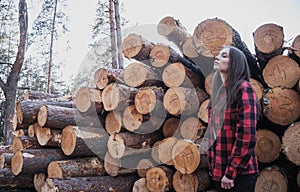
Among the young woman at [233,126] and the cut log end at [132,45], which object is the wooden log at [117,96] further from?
the young woman at [233,126]

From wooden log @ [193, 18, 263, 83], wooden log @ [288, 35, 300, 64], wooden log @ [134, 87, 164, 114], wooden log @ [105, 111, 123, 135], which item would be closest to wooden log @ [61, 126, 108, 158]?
wooden log @ [105, 111, 123, 135]

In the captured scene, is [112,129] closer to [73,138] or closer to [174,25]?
[73,138]

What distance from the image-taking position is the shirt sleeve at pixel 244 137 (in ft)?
6.10

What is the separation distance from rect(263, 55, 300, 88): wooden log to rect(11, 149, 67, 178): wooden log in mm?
2331

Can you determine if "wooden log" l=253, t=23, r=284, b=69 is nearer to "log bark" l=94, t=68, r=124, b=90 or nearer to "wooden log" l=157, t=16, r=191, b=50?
"wooden log" l=157, t=16, r=191, b=50

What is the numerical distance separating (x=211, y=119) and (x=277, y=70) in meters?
1.19

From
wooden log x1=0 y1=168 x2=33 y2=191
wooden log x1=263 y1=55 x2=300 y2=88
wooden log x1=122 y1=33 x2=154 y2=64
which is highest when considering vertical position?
wooden log x1=122 y1=33 x2=154 y2=64

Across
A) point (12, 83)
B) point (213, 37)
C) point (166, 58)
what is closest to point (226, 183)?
point (213, 37)

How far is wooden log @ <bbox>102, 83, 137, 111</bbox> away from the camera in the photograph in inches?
132

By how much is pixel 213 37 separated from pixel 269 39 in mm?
492

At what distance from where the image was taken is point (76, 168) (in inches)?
137

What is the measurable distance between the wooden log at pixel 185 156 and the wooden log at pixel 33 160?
4.69 ft

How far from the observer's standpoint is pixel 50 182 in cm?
313

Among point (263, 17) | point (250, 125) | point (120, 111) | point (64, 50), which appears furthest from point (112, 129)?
point (64, 50)
